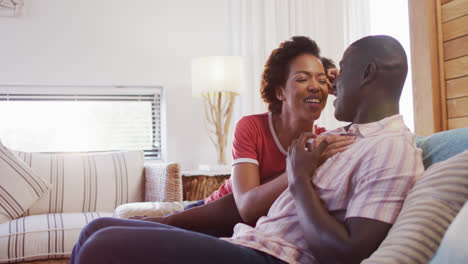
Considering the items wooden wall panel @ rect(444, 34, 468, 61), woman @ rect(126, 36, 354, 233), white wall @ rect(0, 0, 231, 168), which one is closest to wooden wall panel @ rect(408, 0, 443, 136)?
wooden wall panel @ rect(444, 34, 468, 61)

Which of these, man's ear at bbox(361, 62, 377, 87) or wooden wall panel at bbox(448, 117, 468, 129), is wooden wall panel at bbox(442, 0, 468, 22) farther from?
man's ear at bbox(361, 62, 377, 87)

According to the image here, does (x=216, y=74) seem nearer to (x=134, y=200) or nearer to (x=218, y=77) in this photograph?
(x=218, y=77)

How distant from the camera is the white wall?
3582 millimetres

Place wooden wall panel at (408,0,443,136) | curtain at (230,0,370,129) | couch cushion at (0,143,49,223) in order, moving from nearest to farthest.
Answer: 1. wooden wall panel at (408,0,443,136)
2. couch cushion at (0,143,49,223)
3. curtain at (230,0,370,129)

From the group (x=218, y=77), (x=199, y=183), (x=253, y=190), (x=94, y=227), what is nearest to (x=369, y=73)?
(x=253, y=190)

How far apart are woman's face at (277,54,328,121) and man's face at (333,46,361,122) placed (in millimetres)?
467

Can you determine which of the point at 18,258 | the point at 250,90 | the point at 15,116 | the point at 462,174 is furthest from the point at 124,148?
the point at 462,174

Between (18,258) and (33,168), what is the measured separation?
2.58 ft

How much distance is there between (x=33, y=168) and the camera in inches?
118

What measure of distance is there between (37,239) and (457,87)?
209 cm

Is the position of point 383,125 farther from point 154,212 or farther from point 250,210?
point 154,212

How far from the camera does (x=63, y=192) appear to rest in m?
3.00

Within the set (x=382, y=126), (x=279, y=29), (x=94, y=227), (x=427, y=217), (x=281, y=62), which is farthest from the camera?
(x=279, y=29)

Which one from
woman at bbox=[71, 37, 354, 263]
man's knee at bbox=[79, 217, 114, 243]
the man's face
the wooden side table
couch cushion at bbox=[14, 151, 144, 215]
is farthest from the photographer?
the wooden side table
